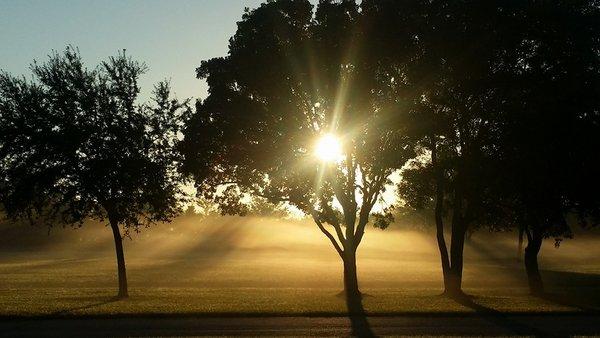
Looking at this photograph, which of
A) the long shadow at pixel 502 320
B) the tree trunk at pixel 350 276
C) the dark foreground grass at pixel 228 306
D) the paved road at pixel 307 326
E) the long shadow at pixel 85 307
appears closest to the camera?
the paved road at pixel 307 326

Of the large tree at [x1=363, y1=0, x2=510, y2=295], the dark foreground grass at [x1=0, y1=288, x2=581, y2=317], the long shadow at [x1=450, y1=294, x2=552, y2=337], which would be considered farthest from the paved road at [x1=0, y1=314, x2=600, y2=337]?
the large tree at [x1=363, y1=0, x2=510, y2=295]

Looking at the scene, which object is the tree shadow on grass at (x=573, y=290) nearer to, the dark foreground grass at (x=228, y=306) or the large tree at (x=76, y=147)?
the dark foreground grass at (x=228, y=306)

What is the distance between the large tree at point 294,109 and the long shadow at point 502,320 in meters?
7.46

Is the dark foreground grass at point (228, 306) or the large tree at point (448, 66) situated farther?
the large tree at point (448, 66)

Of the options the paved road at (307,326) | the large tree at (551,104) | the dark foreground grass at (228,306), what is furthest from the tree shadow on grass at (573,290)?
the paved road at (307,326)

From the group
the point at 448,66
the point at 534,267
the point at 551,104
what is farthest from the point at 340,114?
the point at 534,267

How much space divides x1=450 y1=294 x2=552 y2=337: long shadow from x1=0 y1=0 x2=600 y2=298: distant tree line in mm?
5654

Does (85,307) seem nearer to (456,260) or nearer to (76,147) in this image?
(76,147)

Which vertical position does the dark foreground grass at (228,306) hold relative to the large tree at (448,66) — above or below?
below

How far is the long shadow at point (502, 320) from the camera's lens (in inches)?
802

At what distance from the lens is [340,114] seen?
3086 centimetres

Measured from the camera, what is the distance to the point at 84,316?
23.9 metres

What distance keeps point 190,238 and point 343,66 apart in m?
149

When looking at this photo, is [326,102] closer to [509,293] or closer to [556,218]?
[556,218]
